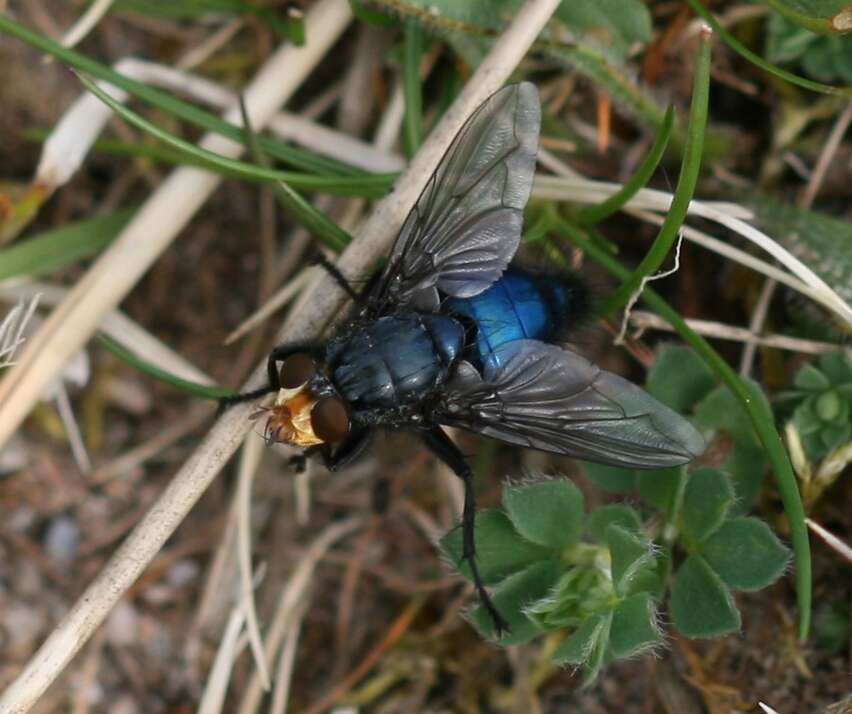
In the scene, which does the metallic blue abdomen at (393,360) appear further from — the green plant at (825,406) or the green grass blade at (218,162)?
the green plant at (825,406)

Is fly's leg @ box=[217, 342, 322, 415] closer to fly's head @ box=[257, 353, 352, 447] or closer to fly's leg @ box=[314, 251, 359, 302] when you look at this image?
fly's head @ box=[257, 353, 352, 447]

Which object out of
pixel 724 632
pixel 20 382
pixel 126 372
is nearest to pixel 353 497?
pixel 126 372

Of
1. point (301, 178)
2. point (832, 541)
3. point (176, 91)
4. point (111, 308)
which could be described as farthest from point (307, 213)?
point (832, 541)

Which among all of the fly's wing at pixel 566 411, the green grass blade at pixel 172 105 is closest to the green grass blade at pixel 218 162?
the green grass blade at pixel 172 105

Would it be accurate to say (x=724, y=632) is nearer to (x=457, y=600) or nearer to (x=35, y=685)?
(x=457, y=600)

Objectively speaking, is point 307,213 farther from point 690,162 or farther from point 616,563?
point 616,563

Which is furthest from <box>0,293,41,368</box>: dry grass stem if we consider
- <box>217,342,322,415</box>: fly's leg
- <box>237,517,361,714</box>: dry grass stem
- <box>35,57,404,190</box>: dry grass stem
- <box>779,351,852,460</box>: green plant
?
<box>779,351,852,460</box>: green plant
